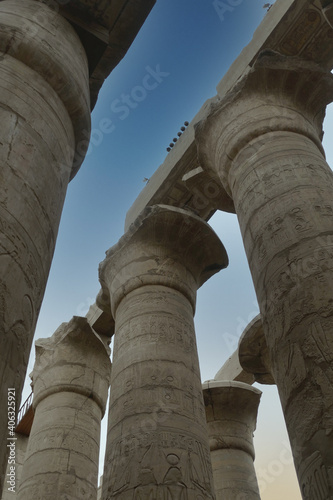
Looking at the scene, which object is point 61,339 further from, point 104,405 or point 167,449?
point 167,449

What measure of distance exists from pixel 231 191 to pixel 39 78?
12.0 feet

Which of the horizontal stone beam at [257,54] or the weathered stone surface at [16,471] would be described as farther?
the weathered stone surface at [16,471]

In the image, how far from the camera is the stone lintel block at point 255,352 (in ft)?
32.7

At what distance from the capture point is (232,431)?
1066 centimetres

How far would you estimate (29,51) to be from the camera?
4.03 metres

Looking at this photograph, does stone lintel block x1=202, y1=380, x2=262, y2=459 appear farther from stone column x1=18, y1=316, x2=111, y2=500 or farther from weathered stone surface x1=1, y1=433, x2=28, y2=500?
weathered stone surface x1=1, y1=433, x2=28, y2=500

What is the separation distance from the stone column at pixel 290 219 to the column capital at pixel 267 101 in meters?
0.01

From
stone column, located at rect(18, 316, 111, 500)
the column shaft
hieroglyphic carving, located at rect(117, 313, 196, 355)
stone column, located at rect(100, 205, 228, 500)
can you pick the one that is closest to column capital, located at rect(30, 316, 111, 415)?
stone column, located at rect(18, 316, 111, 500)

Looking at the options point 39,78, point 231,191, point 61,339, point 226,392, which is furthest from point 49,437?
point 39,78

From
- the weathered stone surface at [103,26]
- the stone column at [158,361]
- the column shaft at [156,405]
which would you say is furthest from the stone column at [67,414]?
the weathered stone surface at [103,26]

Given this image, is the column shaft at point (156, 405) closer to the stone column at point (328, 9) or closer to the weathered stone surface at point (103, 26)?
the weathered stone surface at point (103, 26)

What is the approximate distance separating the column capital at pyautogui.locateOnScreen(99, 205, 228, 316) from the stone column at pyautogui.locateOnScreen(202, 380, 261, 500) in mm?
2893

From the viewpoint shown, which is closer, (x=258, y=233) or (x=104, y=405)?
(x=258, y=233)

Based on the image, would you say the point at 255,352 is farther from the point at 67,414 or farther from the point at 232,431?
the point at 67,414
